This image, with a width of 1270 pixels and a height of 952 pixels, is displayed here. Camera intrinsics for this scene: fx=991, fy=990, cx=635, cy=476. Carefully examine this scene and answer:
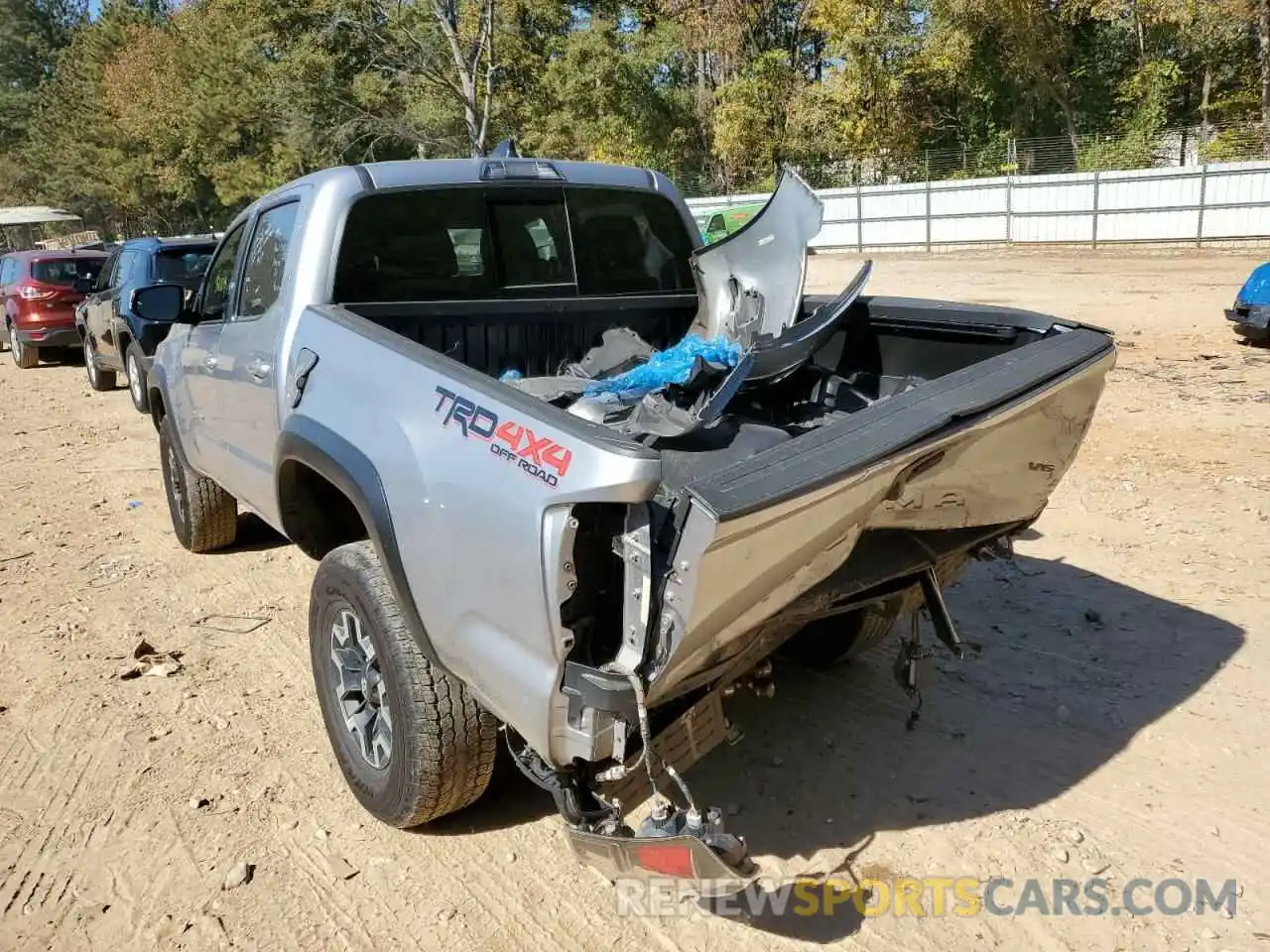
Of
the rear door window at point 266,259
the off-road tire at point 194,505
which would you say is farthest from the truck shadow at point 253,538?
the rear door window at point 266,259

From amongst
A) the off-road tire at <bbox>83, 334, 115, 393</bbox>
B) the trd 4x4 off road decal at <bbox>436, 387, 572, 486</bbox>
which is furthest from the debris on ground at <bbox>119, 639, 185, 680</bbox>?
the off-road tire at <bbox>83, 334, 115, 393</bbox>

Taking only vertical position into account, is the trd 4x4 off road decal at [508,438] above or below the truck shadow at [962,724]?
above

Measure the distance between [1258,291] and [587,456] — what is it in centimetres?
1013

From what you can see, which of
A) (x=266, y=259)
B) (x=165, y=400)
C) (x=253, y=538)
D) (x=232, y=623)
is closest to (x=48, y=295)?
(x=253, y=538)

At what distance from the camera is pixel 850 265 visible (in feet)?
79.9

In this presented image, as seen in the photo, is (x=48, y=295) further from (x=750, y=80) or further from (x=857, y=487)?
(x=750, y=80)

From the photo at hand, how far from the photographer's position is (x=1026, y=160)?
1108 inches

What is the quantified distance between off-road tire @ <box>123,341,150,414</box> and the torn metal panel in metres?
7.50

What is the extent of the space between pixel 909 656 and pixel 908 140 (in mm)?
31489

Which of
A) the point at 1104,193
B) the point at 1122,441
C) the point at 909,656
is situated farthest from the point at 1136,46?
the point at 909,656

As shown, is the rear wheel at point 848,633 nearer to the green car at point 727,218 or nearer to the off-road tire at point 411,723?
the off-road tire at point 411,723

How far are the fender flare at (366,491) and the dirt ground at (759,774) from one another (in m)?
0.81

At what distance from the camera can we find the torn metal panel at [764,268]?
12.8 feet

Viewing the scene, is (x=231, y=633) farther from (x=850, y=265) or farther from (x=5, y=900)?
(x=850, y=265)
